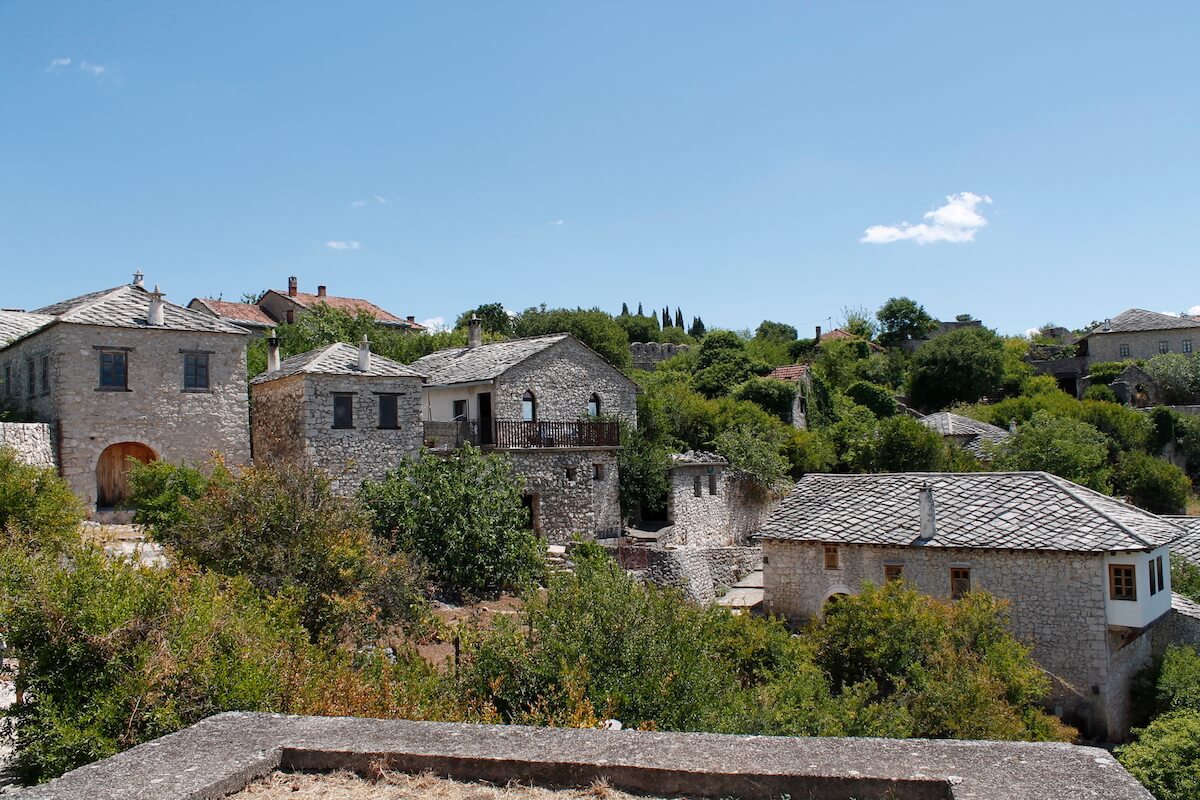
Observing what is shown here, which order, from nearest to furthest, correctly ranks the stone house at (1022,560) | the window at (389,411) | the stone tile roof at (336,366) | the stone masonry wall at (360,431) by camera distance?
the stone house at (1022,560) < the stone masonry wall at (360,431) < the stone tile roof at (336,366) < the window at (389,411)

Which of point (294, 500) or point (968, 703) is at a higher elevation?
point (294, 500)

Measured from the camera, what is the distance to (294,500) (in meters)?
14.5

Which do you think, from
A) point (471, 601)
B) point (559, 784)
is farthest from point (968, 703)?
point (559, 784)

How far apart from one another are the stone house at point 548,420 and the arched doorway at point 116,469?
8096 mm

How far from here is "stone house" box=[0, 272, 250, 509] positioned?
21891mm

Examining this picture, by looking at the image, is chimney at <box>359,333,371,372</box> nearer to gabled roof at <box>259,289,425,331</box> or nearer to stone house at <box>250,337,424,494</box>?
stone house at <box>250,337,424,494</box>

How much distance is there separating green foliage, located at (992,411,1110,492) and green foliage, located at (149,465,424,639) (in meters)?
30.0

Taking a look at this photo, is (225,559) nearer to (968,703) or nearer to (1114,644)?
(968,703)

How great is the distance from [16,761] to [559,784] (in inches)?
204

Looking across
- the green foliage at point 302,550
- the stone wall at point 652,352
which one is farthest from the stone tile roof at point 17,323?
the stone wall at point 652,352

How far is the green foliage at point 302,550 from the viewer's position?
13.1m

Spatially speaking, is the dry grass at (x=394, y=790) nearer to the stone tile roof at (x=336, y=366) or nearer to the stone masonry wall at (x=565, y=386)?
the stone tile roof at (x=336, y=366)

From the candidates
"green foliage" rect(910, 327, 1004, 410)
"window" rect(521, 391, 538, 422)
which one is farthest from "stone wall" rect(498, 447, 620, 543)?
"green foliage" rect(910, 327, 1004, 410)

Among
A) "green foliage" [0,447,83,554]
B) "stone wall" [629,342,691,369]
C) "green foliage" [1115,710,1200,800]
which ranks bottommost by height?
"green foliage" [1115,710,1200,800]
